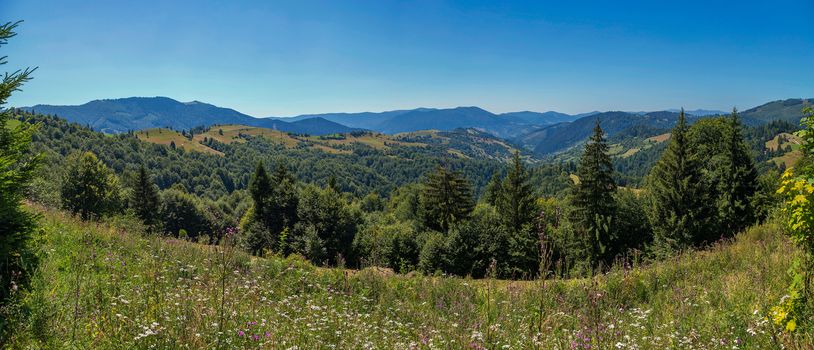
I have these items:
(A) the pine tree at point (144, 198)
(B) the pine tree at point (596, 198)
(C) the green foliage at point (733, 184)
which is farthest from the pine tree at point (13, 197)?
(A) the pine tree at point (144, 198)

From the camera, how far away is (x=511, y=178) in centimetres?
3170

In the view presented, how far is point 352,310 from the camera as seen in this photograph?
610 centimetres

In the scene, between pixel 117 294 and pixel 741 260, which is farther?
pixel 741 260

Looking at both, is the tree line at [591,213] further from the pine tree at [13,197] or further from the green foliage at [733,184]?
the pine tree at [13,197]

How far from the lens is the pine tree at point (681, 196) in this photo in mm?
26016

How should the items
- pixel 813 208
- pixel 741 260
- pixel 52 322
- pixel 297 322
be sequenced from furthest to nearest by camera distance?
pixel 741 260 → pixel 297 322 → pixel 813 208 → pixel 52 322

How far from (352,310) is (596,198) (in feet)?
80.1

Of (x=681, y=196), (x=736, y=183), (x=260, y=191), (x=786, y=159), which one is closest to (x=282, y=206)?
(x=260, y=191)

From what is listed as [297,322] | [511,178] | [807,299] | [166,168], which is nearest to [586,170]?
[511,178]

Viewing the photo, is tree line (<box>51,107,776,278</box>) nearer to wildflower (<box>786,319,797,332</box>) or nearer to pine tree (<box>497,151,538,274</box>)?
pine tree (<box>497,151,538,274</box>)

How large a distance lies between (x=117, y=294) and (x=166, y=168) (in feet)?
484

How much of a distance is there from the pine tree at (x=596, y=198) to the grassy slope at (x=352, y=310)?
18114 mm

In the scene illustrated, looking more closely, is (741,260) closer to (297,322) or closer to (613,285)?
(613,285)

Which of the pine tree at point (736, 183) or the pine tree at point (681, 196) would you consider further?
the pine tree at point (736, 183)
